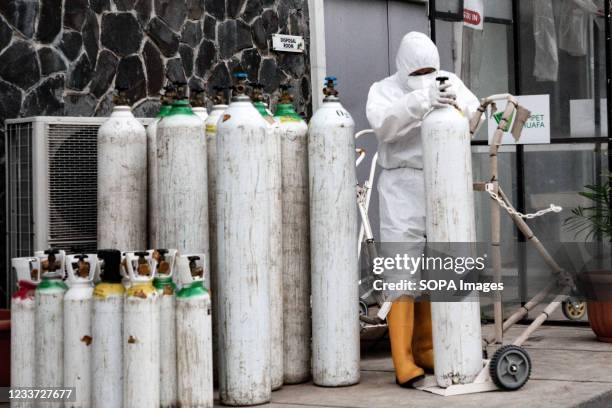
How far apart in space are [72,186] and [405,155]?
205 cm

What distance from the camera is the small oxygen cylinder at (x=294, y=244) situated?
7.10 m

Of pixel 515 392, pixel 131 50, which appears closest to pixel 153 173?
pixel 515 392

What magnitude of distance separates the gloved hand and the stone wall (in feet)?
9.81

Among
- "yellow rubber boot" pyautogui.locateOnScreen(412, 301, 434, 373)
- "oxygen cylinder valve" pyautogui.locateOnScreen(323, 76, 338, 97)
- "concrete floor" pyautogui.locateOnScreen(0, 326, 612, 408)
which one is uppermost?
"oxygen cylinder valve" pyautogui.locateOnScreen(323, 76, 338, 97)

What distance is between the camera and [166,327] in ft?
20.1

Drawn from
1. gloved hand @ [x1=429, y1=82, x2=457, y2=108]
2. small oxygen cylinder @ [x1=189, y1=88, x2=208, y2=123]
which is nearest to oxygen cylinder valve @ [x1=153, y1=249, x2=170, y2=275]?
small oxygen cylinder @ [x1=189, y1=88, x2=208, y2=123]

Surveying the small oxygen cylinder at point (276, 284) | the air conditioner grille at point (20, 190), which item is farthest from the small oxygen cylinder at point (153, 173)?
the air conditioner grille at point (20, 190)

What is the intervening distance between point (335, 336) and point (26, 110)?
2.79 meters

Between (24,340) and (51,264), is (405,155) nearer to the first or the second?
(51,264)

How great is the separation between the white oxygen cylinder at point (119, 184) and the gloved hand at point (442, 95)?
1639mm

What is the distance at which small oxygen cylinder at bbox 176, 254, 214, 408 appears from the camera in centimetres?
611

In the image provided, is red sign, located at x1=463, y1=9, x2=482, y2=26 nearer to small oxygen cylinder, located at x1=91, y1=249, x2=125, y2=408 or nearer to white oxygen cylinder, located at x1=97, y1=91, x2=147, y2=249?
white oxygen cylinder, located at x1=97, y1=91, x2=147, y2=249

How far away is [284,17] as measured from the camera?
437 inches

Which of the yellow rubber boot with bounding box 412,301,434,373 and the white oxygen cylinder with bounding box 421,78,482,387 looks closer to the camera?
the white oxygen cylinder with bounding box 421,78,482,387
